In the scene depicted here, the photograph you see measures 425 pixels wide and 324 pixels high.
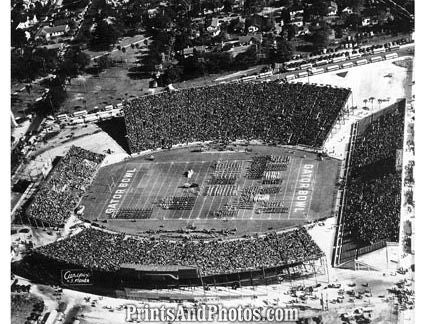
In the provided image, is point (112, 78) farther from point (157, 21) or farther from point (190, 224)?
point (190, 224)

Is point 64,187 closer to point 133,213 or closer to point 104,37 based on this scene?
point 133,213

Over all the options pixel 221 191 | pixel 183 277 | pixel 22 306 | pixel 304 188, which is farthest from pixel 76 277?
pixel 304 188

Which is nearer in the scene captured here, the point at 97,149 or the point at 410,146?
the point at 410,146

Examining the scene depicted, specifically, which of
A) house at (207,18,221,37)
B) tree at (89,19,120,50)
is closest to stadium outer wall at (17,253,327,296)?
house at (207,18,221,37)

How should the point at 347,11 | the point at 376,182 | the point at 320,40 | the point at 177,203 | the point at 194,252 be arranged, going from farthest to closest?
the point at 347,11, the point at 320,40, the point at 177,203, the point at 376,182, the point at 194,252

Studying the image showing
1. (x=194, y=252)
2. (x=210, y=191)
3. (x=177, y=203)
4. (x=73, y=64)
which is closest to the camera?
(x=194, y=252)

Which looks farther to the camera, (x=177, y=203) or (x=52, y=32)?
(x=52, y=32)
